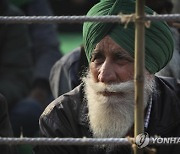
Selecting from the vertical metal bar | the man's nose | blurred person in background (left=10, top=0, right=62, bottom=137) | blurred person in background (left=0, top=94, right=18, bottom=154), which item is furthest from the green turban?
blurred person in background (left=10, top=0, right=62, bottom=137)

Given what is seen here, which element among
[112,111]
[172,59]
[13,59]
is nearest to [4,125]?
[112,111]

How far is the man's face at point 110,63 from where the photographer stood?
3266 millimetres

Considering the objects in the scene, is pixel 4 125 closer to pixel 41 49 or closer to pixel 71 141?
pixel 71 141

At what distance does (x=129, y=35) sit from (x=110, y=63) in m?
0.14

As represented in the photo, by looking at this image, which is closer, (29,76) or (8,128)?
(8,128)

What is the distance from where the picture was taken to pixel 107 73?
128 inches

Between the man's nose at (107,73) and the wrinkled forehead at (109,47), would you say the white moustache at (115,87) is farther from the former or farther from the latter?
the wrinkled forehead at (109,47)

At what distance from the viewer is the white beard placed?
3.24 metres

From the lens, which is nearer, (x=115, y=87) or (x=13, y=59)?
(x=115, y=87)

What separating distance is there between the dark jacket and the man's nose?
0.73 feet

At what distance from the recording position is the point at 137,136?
2635 mm

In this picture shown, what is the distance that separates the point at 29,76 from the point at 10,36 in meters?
0.34

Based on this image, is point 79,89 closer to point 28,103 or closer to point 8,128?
point 8,128

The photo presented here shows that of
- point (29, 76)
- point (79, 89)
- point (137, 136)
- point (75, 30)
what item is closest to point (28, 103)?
point (29, 76)
